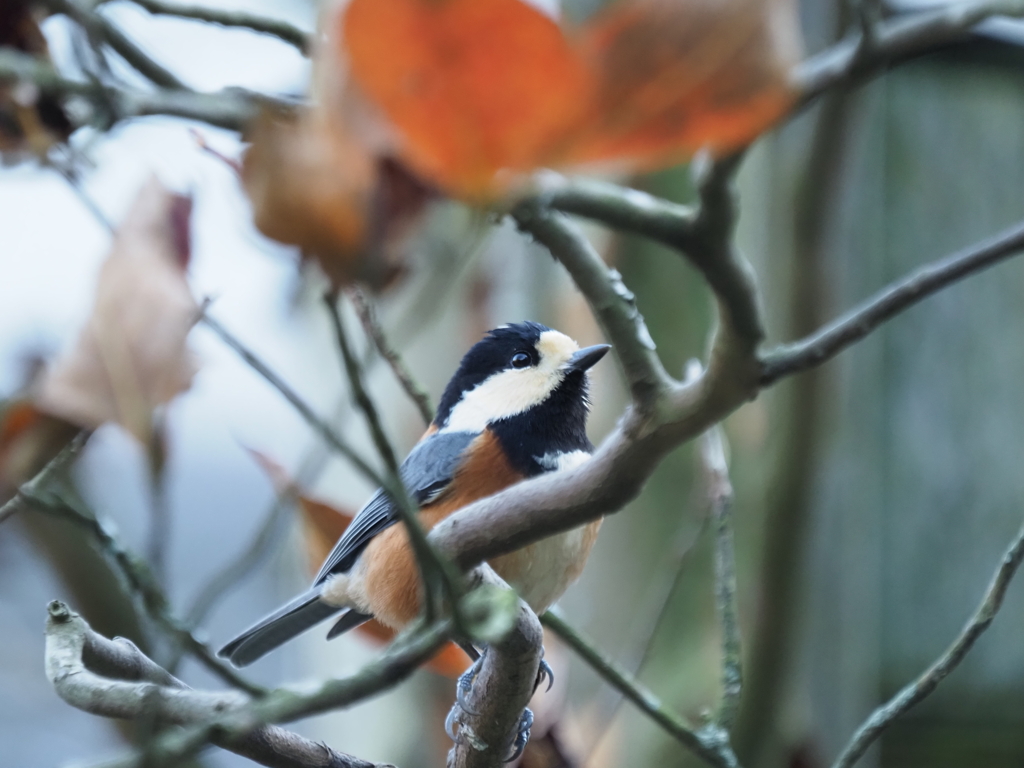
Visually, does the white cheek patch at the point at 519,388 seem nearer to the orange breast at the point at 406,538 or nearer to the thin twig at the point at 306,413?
the orange breast at the point at 406,538

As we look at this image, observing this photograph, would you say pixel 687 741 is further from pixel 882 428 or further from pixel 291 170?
pixel 882 428

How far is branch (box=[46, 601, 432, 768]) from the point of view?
0.43 m

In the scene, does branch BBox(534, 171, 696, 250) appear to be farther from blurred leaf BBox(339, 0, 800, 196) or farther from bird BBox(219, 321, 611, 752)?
bird BBox(219, 321, 611, 752)

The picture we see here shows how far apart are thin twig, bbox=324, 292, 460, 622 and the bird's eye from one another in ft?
1.91

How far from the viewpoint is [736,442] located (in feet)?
3.93

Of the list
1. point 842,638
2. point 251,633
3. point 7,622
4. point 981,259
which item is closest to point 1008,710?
point 842,638

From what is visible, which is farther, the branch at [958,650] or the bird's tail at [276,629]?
the bird's tail at [276,629]

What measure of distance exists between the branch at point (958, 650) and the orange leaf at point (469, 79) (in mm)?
487

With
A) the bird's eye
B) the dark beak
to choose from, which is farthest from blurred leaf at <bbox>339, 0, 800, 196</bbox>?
the bird's eye

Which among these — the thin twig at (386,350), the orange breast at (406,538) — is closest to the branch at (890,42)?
the thin twig at (386,350)

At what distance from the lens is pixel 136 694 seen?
0.43m

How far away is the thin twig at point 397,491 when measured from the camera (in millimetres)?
215

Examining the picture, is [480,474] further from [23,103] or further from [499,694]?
[23,103]

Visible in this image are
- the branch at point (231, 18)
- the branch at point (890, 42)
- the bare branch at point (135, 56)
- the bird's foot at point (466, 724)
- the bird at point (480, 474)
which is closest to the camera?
the branch at point (890, 42)
